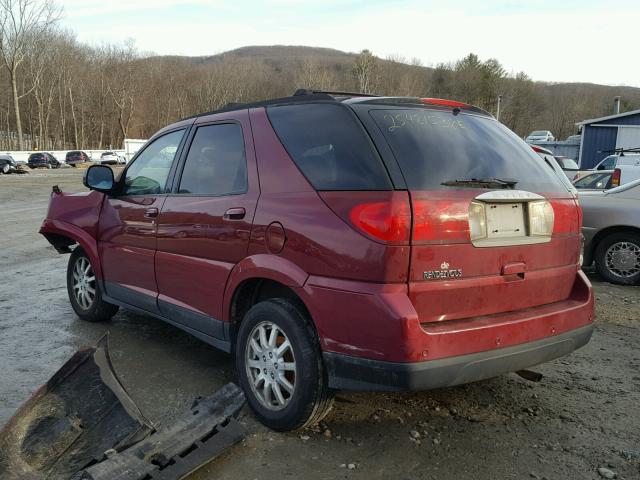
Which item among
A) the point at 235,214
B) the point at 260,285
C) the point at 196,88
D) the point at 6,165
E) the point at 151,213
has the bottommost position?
the point at 6,165

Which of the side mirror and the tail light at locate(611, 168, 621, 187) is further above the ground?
the side mirror

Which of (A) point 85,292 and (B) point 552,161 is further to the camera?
(B) point 552,161

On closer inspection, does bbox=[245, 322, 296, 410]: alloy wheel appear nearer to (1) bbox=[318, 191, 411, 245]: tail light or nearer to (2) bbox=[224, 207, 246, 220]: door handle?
(2) bbox=[224, 207, 246, 220]: door handle

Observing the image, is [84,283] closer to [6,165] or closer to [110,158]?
[6,165]

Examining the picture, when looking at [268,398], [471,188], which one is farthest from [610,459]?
[268,398]

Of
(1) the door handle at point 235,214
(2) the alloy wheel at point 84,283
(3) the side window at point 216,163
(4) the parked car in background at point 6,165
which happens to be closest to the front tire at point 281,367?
(1) the door handle at point 235,214

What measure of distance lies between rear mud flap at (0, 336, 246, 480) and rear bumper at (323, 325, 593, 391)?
68 centimetres

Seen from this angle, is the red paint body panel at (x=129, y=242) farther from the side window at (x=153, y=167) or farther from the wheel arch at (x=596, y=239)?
the wheel arch at (x=596, y=239)

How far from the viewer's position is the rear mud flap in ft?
8.68

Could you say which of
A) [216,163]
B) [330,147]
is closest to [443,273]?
[330,147]

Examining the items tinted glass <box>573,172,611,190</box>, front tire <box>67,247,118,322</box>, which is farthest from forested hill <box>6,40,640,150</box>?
front tire <box>67,247,118,322</box>

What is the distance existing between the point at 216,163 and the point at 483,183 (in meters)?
1.77

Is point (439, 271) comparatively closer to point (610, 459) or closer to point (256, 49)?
point (610, 459)

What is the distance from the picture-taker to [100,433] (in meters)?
2.85
